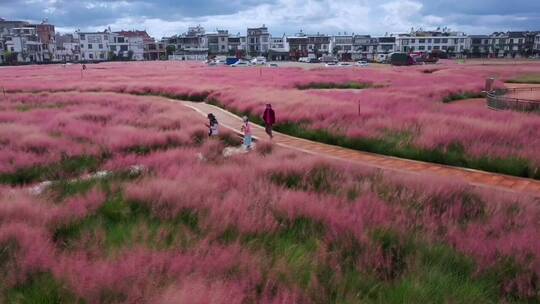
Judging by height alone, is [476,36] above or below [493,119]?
above

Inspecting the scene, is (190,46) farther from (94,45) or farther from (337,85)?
(337,85)

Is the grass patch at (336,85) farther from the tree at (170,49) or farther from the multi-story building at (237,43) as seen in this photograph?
the multi-story building at (237,43)

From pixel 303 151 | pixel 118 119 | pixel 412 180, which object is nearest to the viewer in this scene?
pixel 412 180

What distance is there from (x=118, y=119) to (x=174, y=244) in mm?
16084

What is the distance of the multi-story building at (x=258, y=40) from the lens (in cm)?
17959

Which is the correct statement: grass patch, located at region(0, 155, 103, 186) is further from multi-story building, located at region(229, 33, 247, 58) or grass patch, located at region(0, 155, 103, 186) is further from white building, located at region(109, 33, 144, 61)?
multi-story building, located at region(229, 33, 247, 58)

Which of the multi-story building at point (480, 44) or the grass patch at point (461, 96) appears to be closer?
the grass patch at point (461, 96)

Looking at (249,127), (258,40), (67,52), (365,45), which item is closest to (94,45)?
(67,52)

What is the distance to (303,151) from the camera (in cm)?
1482

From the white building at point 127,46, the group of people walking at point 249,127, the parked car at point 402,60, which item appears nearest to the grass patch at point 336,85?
the group of people walking at point 249,127

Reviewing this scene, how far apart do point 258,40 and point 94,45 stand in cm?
6224

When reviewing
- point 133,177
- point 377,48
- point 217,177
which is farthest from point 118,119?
point 377,48

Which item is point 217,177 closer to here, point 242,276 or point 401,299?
point 242,276

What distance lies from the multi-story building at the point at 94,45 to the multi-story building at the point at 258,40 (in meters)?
53.9
